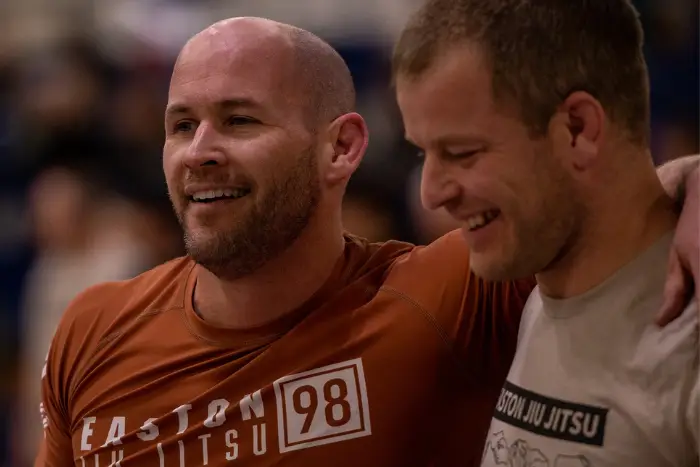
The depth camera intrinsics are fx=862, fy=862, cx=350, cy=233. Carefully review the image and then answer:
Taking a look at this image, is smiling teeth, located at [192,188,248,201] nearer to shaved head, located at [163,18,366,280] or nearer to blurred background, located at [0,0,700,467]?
shaved head, located at [163,18,366,280]

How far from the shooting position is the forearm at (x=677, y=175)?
1.05 metres

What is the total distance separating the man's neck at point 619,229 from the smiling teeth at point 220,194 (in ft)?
2.00

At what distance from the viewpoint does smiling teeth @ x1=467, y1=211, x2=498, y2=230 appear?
1017 mm

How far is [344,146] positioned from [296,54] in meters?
0.19

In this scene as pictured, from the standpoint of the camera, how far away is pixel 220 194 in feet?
4.68

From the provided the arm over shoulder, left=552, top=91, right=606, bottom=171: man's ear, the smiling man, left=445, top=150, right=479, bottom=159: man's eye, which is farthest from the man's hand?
the arm over shoulder

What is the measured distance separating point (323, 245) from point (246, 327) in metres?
0.20

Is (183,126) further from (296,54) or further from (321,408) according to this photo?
(321,408)

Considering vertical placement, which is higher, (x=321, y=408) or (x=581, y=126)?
(x=581, y=126)

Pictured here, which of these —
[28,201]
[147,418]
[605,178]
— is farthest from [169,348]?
[28,201]

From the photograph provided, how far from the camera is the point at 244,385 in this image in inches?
54.4

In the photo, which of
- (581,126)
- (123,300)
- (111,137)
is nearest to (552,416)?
(581,126)

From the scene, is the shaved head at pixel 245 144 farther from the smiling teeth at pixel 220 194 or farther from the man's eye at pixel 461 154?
the man's eye at pixel 461 154

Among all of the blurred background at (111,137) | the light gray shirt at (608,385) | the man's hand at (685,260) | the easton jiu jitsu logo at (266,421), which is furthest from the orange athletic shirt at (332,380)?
the blurred background at (111,137)
